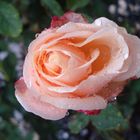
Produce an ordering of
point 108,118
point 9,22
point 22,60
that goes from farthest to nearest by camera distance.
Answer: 1. point 22,60
2. point 9,22
3. point 108,118

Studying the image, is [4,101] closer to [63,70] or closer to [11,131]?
[11,131]

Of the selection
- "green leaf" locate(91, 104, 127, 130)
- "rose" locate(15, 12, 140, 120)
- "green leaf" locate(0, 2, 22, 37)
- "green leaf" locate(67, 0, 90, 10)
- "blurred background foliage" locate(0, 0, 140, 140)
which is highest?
"rose" locate(15, 12, 140, 120)

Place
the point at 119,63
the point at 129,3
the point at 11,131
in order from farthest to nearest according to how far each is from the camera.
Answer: the point at 129,3 → the point at 11,131 → the point at 119,63

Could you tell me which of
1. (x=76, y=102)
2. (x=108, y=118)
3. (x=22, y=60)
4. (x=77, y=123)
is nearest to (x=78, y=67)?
(x=76, y=102)

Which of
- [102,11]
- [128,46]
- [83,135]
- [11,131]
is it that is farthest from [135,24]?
[128,46]

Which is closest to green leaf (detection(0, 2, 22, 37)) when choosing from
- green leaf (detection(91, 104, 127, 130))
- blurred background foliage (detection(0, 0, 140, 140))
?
blurred background foliage (detection(0, 0, 140, 140))

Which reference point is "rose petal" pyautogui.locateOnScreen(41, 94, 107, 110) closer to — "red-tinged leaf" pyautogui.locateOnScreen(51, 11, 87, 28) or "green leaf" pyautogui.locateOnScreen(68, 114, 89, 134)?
"red-tinged leaf" pyautogui.locateOnScreen(51, 11, 87, 28)

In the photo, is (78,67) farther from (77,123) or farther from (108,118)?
(77,123)
